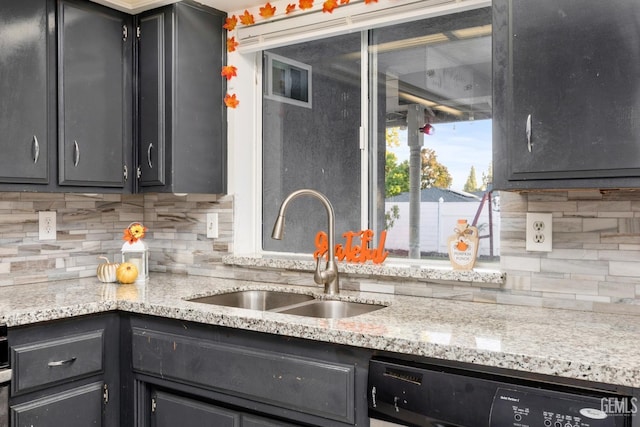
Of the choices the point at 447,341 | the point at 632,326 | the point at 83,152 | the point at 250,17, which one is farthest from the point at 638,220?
the point at 83,152

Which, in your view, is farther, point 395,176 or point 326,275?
point 395,176

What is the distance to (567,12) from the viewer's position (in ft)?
5.19

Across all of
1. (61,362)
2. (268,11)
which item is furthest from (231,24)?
(61,362)

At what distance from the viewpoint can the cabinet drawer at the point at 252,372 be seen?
1609 millimetres

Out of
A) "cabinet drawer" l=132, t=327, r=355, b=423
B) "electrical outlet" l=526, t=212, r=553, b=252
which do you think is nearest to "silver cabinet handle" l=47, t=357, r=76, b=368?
"cabinet drawer" l=132, t=327, r=355, b=423

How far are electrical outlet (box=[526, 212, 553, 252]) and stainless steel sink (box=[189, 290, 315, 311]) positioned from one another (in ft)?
3.04

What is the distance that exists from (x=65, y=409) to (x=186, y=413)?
1.37ft

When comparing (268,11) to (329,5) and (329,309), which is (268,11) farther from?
(329,309)

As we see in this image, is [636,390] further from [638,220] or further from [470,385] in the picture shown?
[638,220]

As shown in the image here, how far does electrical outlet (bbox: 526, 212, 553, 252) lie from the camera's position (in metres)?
1.93

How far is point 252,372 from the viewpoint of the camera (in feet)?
5.82

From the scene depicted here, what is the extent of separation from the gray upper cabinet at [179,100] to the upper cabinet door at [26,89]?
41cm

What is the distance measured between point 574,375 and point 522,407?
0.14m

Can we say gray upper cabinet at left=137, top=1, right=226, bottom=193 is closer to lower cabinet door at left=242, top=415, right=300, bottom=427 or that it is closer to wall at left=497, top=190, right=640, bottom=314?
lower cabinet door at left=242, top=415, right=300, bottom=427
